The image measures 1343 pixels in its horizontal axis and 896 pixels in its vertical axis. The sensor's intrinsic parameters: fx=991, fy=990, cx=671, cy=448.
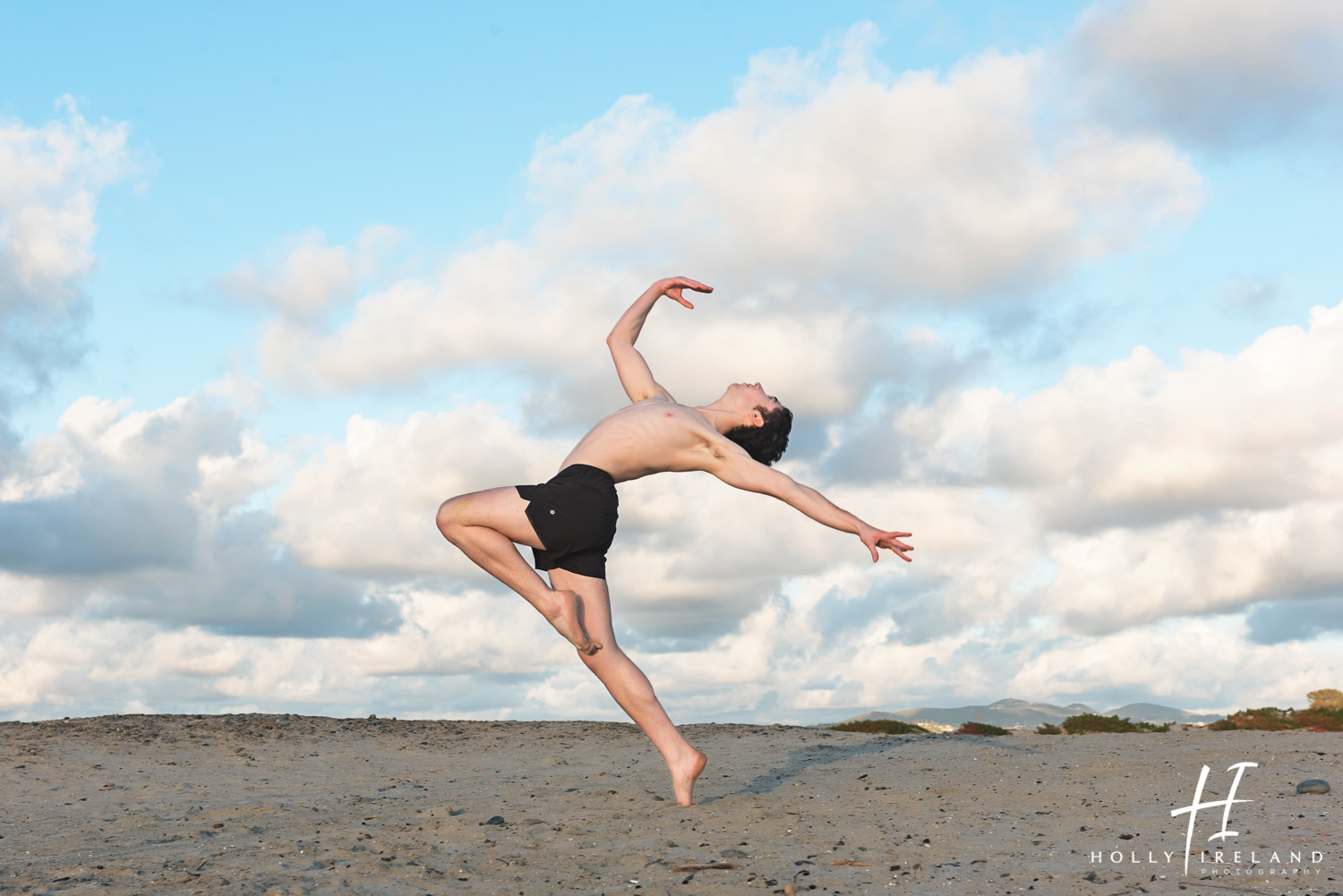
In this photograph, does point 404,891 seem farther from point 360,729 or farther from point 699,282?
point 360,729

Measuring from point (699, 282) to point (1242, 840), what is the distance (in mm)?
4958

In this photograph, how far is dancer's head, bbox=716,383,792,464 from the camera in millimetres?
6906

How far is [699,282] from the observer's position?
750cm

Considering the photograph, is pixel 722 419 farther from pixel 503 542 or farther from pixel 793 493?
pixel 503 542

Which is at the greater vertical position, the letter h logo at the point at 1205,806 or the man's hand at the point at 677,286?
the man's hand at the point at 677,286

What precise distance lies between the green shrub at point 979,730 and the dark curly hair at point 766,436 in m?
8.28

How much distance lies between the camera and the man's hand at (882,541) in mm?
5621

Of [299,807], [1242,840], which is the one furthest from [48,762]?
[1242,840]

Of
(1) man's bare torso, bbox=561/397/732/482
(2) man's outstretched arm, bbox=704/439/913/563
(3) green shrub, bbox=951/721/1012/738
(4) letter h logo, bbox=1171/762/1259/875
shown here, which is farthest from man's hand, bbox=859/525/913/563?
(3) green shrub, bbox=951/721/1012/738

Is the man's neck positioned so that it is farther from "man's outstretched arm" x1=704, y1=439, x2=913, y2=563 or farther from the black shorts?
the black shorts

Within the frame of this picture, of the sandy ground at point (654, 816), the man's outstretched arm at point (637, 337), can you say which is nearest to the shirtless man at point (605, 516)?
the man's outstretched arm at point (637, 337)

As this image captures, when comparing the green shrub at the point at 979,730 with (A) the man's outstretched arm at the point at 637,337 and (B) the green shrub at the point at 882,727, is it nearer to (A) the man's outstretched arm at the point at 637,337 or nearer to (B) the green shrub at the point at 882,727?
(B) the green shrub at the point at 882,727

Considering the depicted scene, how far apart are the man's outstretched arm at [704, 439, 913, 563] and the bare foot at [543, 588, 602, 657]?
49.8 inches

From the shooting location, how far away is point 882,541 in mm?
5688
